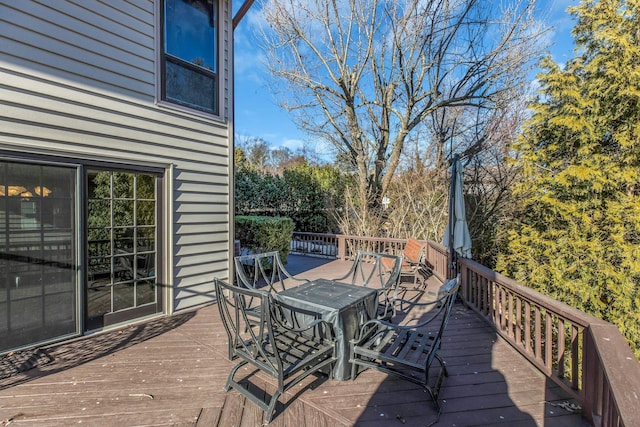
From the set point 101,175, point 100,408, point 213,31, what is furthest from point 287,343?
point 213,31

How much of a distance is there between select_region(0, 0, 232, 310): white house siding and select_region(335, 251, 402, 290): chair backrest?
201cm

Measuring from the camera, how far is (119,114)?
350 cm

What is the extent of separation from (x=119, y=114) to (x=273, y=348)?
10.2ft

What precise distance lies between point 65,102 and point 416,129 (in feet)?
34.2

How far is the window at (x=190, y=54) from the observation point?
3.97 meters

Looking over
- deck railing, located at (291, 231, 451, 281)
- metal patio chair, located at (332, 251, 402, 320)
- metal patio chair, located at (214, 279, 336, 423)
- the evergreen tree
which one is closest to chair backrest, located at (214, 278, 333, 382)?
metal patio chair, located at (214, 279, 336, 423)

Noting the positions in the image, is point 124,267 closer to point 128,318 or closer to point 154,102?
point 128,318

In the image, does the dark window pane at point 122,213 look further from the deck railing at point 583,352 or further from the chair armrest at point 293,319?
the deck railing at point 583,352

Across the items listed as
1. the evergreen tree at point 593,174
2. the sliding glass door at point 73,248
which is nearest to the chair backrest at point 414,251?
the evergreen tree at point 593,174

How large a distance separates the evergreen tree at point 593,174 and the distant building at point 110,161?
4.56 metres

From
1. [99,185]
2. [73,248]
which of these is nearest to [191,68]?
[99,185]

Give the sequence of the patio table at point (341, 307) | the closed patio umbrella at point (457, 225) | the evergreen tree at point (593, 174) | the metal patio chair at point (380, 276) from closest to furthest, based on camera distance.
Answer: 1. the patio table at point (341, 307)
2. the metal patio chair at point (380, 276)
3. the evergreen tree at point (593, 174)
4. the closed patio umbrella at point (457, 225)

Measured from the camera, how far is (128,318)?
3697mm

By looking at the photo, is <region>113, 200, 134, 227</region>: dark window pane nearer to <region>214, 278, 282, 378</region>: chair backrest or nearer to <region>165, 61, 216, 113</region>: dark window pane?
<region>165, 61, 216, 113</region>: dark window pane
